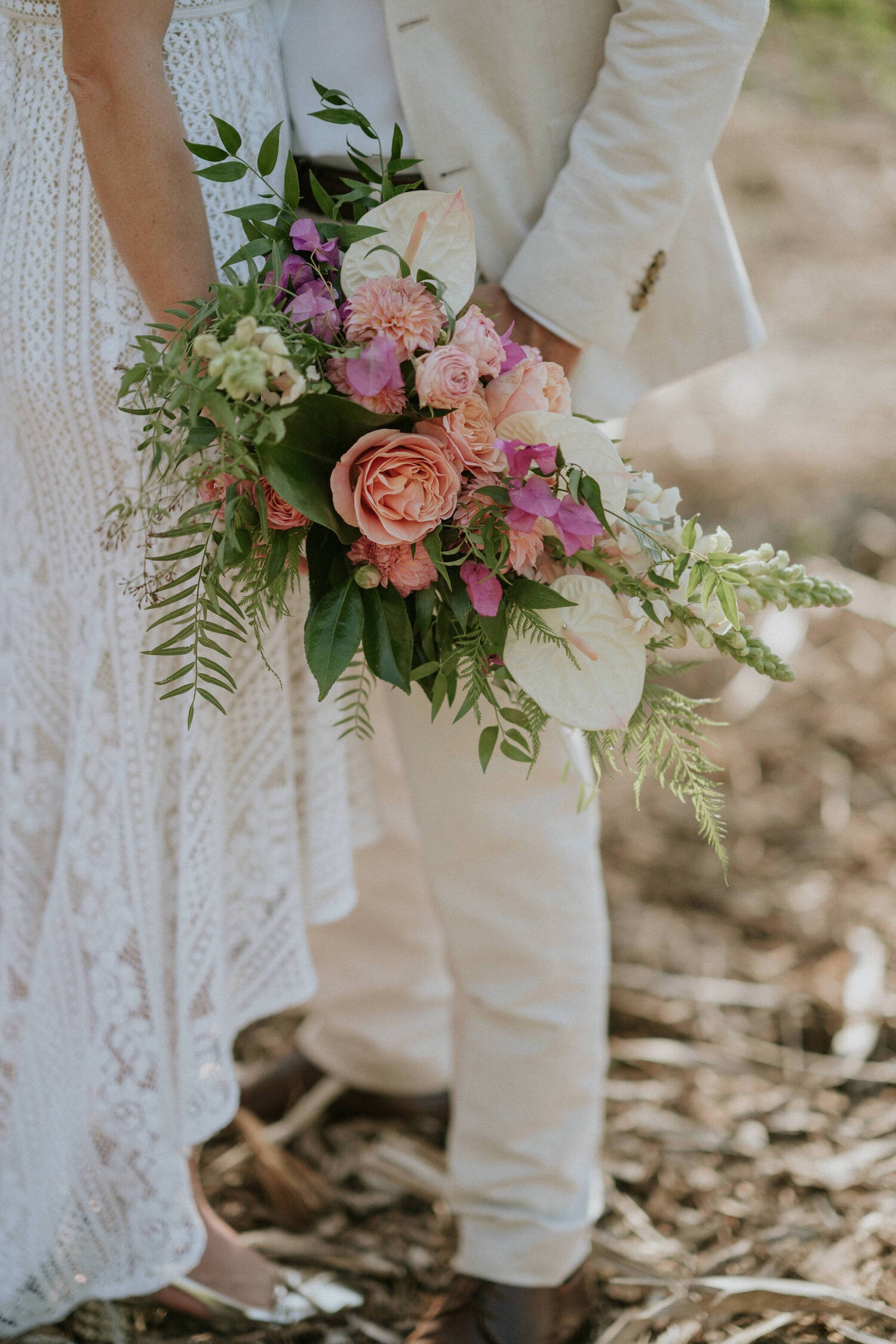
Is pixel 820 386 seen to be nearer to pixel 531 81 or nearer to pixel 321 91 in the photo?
pixel 531 81

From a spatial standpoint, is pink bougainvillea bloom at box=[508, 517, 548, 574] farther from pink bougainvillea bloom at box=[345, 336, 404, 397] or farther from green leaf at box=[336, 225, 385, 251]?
green leaf at box=[336, 225, 385, 251]

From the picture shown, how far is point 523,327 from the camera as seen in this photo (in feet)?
4.28

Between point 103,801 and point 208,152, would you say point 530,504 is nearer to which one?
point 208,152

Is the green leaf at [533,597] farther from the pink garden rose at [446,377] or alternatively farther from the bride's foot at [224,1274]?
the bride's foot at [224,1274]

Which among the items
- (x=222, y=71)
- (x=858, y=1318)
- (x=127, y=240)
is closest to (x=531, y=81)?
(x=222, y=71)

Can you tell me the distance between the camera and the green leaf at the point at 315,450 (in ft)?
3.15

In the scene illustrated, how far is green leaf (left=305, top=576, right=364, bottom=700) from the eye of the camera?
1.01 m

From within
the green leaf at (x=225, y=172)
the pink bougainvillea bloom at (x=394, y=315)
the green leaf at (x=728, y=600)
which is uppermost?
the green leaf at (x=225, y=172)

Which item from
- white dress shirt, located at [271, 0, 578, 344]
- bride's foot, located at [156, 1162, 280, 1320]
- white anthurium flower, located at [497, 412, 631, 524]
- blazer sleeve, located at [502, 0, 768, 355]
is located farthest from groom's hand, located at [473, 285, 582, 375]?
bride's foot, located at [156, 1162, 280, 1320]

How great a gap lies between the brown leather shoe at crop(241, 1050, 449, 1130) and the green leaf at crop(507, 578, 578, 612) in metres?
1.18

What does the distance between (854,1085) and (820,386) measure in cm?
244

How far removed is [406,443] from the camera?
0.98 meters

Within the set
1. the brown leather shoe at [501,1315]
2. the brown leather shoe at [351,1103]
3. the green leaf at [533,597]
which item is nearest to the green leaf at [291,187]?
the green leaf at [533,597]

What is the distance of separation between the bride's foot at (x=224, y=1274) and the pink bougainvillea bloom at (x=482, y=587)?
0.93m
